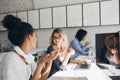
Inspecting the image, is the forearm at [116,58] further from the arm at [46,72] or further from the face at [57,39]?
the face at [57,39]

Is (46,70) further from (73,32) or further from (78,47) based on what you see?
(73,32)

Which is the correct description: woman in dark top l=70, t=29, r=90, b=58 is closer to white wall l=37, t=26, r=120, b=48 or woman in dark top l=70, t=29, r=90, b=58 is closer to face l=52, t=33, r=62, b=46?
white wall l=37, t=26, r=120, b=48

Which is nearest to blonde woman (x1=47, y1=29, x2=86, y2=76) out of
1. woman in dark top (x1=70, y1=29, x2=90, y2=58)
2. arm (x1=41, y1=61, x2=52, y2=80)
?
arm (x1=41, y1=61, x2=52, y2=80)

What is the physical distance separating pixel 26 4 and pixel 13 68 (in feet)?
9.03

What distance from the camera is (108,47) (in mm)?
1229

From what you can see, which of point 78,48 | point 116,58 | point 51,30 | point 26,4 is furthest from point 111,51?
point 26,4

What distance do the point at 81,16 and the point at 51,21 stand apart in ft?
1.97

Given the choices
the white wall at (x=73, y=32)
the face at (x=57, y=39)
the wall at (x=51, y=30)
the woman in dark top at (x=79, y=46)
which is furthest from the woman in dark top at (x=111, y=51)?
the wall at (x=51, y=30)

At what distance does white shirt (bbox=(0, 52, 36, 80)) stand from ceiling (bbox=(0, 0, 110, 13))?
2.19m

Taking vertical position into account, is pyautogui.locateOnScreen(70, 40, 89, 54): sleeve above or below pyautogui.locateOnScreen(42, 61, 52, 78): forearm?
above

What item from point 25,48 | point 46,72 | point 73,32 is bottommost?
point 46,72

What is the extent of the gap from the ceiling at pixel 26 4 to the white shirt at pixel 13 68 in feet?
7.19

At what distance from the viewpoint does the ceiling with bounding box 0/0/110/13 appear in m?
3.22

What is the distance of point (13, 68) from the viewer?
105 centimetres
